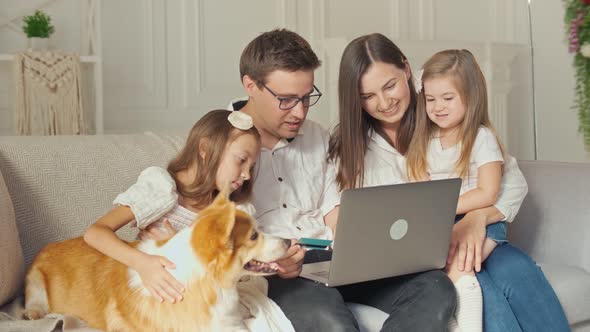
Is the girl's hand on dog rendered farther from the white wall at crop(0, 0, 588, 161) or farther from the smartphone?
the white wall at crop(0, 0, 588, 161)

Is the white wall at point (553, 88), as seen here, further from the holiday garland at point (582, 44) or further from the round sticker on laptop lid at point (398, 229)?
the holiday garland at point (582, 44)

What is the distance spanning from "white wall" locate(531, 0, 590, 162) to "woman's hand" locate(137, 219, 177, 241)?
12.6ft

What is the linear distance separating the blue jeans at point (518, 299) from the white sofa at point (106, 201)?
167 mm

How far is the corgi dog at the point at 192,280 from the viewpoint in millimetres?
1524

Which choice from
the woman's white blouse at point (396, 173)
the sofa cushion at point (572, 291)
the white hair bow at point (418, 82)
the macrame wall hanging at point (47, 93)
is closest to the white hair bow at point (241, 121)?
the woman's white blouse at point (396, 173)

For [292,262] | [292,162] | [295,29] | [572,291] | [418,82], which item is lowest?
A: [572,291]

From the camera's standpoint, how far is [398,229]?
1.78 m

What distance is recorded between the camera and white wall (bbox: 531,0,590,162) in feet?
16.5

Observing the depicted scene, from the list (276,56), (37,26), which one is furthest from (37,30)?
(276,56)

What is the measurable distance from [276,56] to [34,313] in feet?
3.14

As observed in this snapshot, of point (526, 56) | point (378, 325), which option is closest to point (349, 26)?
point (526, 56)

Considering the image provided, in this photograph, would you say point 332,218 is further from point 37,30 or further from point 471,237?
point 37,30

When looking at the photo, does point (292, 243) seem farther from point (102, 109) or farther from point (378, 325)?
point (102, 109)

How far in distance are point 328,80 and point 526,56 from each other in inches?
63.2
